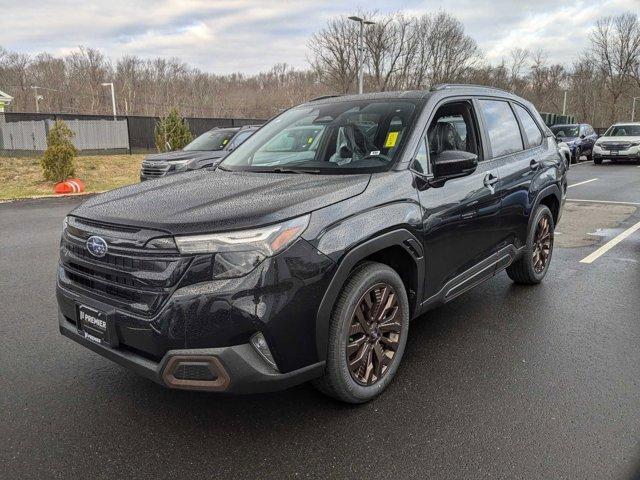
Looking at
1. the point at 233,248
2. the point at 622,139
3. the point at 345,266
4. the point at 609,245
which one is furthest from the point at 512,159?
the point at 622,139

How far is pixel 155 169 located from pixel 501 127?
9482 millimetres

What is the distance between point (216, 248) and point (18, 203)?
1117 centimetres

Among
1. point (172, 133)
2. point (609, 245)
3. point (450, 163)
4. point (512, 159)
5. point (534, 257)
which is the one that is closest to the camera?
point (450, 163)

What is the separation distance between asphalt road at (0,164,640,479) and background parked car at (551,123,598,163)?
68.3ft

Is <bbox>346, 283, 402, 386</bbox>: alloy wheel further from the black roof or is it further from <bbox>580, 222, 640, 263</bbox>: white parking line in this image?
<bbox>580, 222, 640, 263</bbox>: white parking line

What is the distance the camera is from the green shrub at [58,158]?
14.6 metres

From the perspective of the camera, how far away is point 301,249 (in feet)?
8.21

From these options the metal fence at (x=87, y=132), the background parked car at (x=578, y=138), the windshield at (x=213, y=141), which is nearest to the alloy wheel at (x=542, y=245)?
the windshield at (x=213, y=141)

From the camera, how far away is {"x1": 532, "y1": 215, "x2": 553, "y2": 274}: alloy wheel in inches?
201

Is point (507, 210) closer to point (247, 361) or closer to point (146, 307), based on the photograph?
point (247, 361)

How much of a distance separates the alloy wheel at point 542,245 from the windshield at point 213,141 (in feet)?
31.2

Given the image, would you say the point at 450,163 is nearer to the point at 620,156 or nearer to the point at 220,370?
the point at 220,370

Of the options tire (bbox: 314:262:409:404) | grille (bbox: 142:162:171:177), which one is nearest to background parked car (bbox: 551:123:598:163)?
grille (bbox: 142:162:171:177)

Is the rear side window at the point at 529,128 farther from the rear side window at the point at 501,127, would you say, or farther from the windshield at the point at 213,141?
the windshield at the point at 213,141
